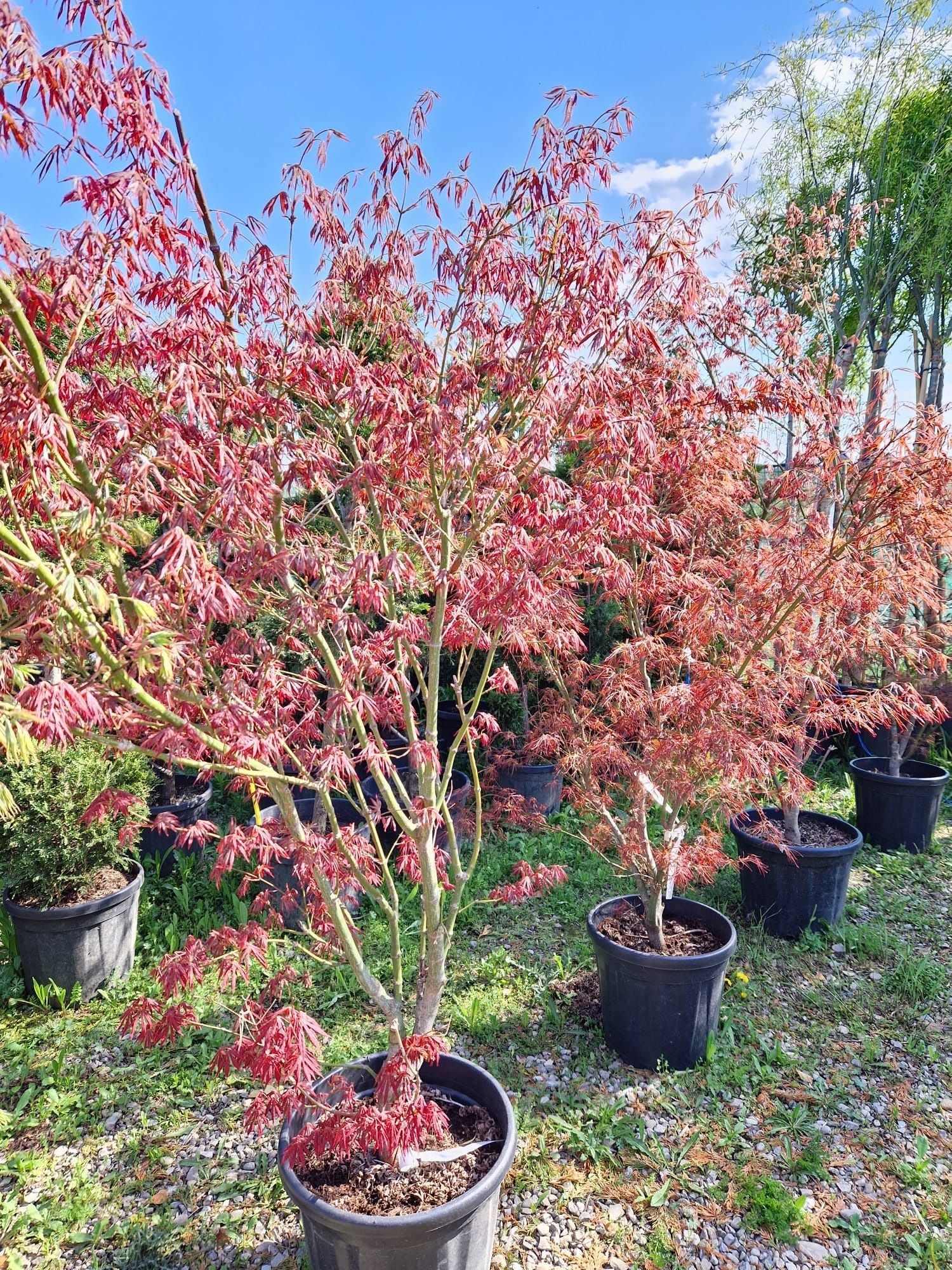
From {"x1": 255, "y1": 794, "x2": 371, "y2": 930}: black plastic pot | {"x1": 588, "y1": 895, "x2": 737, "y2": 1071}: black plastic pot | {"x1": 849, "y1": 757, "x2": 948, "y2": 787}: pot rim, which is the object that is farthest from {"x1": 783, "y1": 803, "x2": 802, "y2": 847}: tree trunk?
{"x1": 255, "y1": 794, "x2": 371, "y2": 930}: black plastic pot

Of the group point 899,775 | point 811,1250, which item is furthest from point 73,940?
point 899,775

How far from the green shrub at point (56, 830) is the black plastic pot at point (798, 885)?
3259mm

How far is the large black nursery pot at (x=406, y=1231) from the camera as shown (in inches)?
71.3

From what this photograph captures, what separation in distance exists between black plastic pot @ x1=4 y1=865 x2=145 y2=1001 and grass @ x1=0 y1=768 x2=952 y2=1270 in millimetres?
122

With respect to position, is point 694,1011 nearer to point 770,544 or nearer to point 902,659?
point 770,544

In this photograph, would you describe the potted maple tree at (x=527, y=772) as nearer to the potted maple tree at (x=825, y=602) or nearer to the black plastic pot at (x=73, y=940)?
the potted maple tree at (x=825, y=602)

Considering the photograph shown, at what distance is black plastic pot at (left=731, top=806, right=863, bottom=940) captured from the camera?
3994 mm

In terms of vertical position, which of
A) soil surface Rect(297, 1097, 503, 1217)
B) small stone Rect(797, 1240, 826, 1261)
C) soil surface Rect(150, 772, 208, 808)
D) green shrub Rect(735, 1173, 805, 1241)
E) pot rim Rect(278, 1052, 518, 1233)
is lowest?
small stone Rect(797, 1240, 826, 1261)

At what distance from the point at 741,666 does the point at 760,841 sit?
1576 millimetres

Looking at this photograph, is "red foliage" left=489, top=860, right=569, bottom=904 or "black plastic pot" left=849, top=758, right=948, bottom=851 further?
"black plastic pot" left=849, top=758, right=948, bottom=851

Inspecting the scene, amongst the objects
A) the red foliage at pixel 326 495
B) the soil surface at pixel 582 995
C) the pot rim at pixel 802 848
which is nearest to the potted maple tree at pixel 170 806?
A: the red foliage at pixel 326 495

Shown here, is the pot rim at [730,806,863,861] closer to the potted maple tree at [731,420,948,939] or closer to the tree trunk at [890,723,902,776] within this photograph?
the potted maple tree at [731,420,948,939]

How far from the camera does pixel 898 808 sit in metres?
5.17

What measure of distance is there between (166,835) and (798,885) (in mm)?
3717
